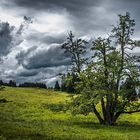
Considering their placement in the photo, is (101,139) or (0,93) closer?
(101,139)

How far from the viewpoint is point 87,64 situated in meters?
63.6

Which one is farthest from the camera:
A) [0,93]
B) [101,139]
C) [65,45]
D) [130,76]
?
[0,93]

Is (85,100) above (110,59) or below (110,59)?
below

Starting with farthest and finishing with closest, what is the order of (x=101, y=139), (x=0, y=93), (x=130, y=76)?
(x=0, y=93), (x=130, y=76), (x=101, y=139)

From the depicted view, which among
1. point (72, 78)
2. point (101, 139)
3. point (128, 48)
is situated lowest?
point (101, 139)

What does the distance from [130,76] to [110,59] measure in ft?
11.5

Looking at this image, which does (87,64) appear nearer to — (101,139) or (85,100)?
(85,100)

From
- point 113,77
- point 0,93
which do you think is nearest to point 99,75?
point 113,77

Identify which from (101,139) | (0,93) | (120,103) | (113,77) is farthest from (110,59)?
(0,93)

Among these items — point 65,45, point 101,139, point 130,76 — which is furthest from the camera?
point 65,45

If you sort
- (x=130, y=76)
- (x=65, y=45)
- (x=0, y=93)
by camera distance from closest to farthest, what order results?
(x=130, y=76)
(x=65, y=45)
(x=0, y=93)

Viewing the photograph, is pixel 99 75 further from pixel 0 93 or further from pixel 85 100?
pixel 0 93

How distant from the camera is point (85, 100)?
6116cm

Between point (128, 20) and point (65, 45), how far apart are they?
9.90 meters
